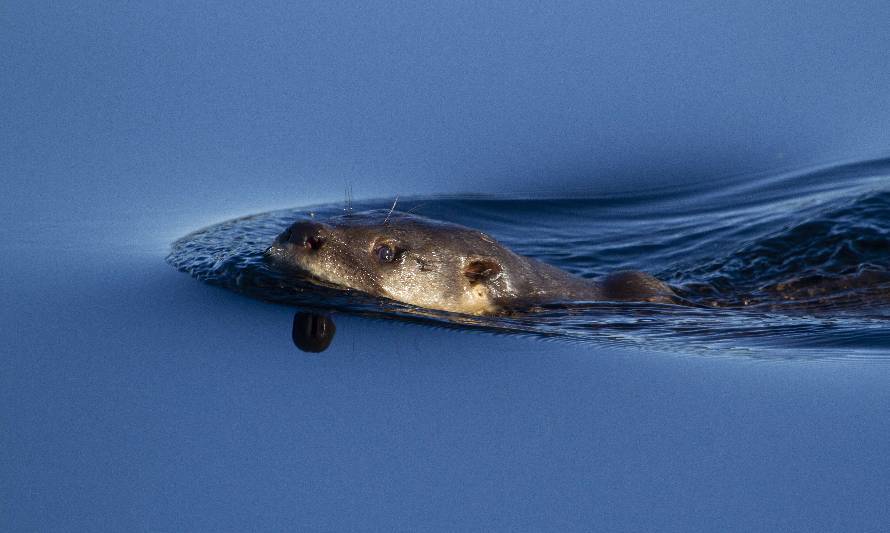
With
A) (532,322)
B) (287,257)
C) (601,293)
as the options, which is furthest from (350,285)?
(601,293)

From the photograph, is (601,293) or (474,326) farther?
(601,293)

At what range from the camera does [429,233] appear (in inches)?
285

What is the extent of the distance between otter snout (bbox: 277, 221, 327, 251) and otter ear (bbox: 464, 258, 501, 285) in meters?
0.94

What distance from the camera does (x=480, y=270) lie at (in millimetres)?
7270

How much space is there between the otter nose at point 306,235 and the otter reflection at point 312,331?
1.34 ft

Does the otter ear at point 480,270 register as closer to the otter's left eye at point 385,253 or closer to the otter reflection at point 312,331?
the otter's left eye at point 385,253

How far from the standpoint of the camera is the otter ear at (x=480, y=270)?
725 cm

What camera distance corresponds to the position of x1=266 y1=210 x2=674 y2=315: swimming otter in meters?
6.83

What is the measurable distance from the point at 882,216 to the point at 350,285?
4.29m

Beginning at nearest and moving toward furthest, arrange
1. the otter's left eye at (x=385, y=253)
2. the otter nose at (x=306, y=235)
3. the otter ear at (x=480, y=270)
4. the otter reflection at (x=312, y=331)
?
the otter reflection at (x=312, y=331), the otter nose at (x=306, y=235), the otter's left eye at (x=385, y=253), the otter ear at (x=480, y=270)

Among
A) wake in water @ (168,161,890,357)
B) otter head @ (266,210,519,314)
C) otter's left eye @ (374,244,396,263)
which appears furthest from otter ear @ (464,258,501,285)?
otter's left eye @ (374,244,396,263)

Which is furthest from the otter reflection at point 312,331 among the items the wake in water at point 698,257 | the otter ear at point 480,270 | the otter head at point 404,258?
the otter ear at point 480,270

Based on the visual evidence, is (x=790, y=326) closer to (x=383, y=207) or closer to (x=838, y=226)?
(x=838, y=226)

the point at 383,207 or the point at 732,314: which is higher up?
the point at 383,207
